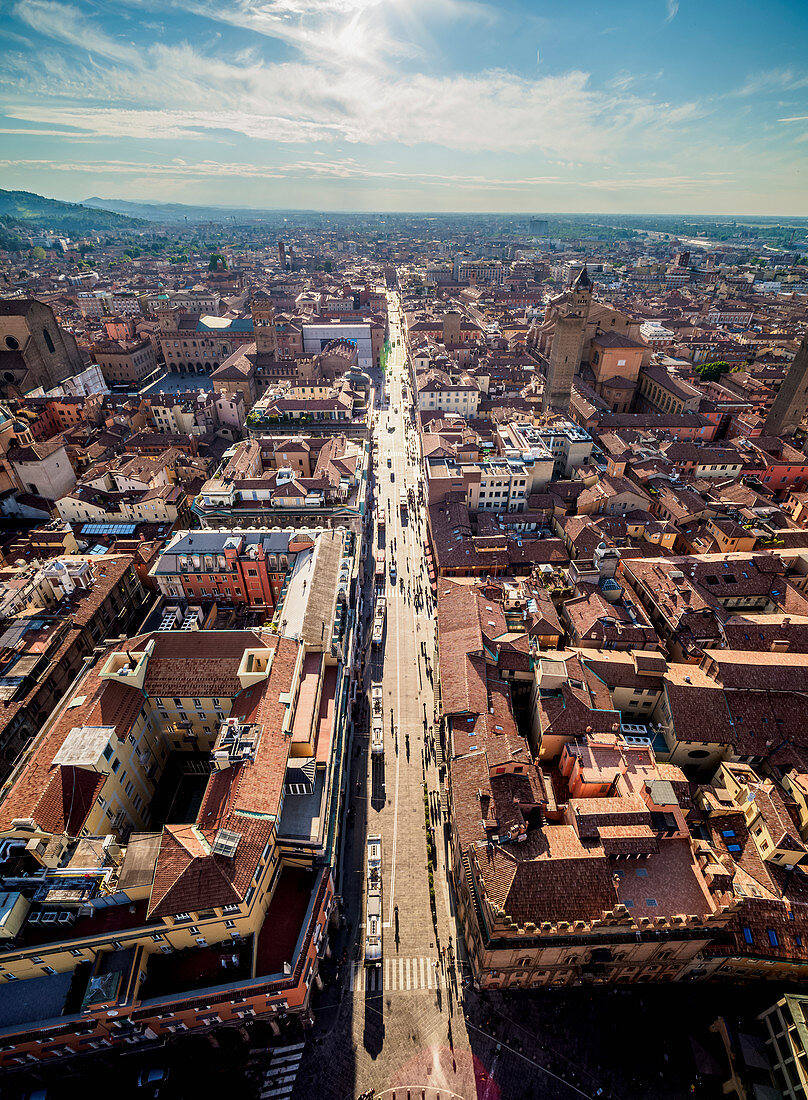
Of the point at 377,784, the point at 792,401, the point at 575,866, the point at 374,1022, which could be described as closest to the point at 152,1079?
the point at 374,1022

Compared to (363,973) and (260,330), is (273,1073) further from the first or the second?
(260,330)

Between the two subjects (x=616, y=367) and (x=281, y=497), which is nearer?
(x=281, y=497)

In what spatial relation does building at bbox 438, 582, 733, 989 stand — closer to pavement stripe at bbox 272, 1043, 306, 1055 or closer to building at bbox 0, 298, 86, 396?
pavement stripe at bbox 272, 1043, 306, 1055

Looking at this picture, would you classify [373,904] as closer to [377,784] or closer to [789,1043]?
[377,784]

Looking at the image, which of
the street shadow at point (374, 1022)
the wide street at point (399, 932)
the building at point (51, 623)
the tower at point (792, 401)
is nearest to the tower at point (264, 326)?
the building at point (51, 623)

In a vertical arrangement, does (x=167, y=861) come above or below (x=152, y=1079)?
above

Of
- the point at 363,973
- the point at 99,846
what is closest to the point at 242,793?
the point at 99,846

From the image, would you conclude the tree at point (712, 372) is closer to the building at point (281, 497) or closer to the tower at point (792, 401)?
the tower at point (792, 401)
